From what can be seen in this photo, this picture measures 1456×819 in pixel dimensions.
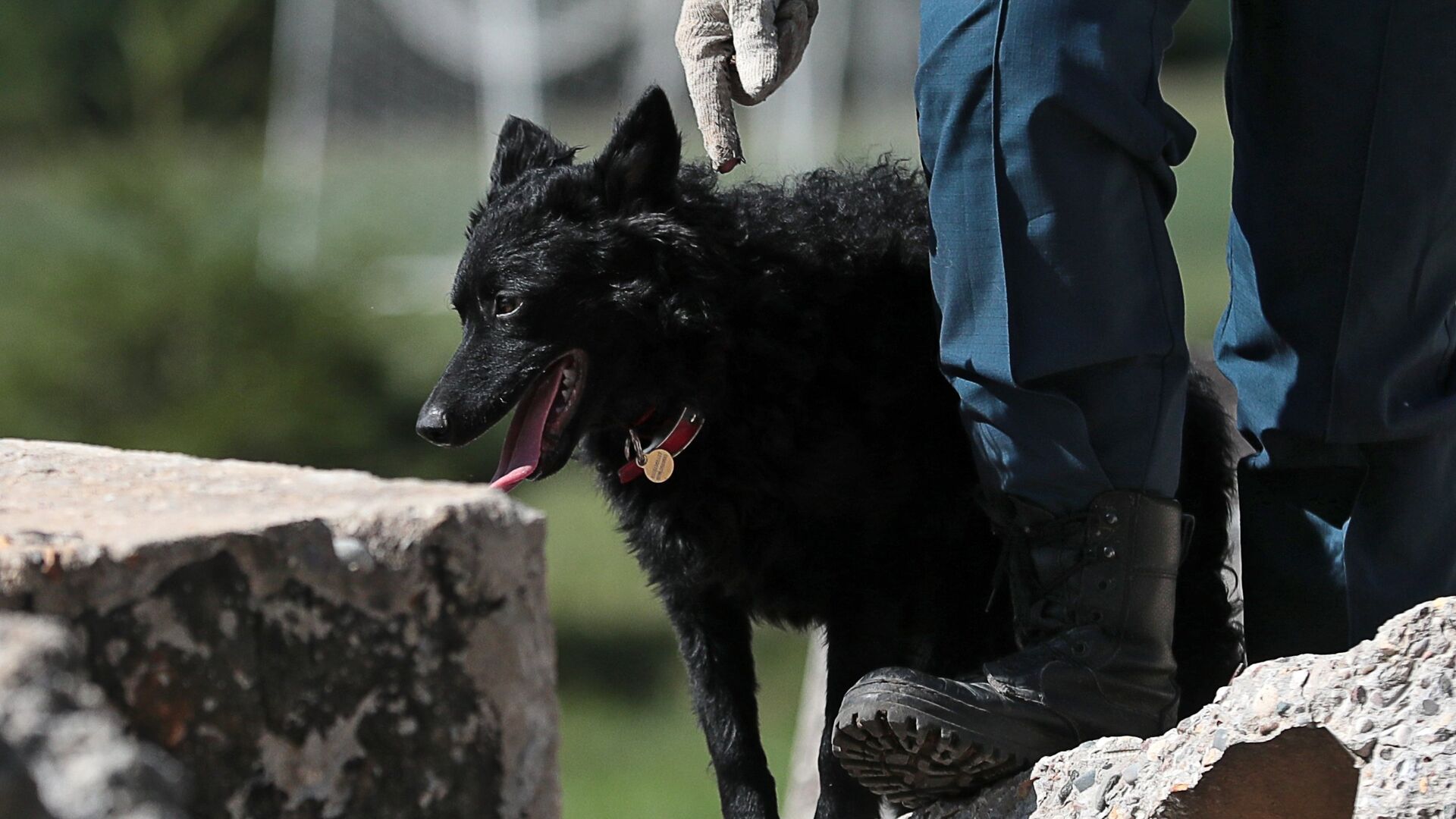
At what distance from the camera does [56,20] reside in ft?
36.7

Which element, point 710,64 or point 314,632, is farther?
point 710,64

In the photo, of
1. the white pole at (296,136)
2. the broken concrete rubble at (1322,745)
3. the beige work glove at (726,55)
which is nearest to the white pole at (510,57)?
the white pole at (296,136)

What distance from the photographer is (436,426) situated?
239 cm

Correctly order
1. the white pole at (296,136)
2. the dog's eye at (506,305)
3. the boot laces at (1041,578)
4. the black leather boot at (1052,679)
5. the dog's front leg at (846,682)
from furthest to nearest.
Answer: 1. the white pole at (296,136)
2. the dog's eye at (506,305)
3. the dog's front leg at (846,682)
4. the boot laces at (1041,578)
5. the black leather boot at (1052,679)

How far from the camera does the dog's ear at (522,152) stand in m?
2.66

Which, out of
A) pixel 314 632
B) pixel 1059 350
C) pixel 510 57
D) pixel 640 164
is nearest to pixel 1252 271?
pixel 1059 350

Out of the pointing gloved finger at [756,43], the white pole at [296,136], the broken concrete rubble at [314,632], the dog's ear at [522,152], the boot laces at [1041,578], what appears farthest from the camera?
the white pole at [296,136]

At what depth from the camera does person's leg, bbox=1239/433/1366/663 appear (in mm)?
2172

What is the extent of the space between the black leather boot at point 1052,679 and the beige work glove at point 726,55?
0.63 meters

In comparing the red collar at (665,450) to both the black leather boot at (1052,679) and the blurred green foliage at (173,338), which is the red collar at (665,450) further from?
the blurred green foliage at (173,338)

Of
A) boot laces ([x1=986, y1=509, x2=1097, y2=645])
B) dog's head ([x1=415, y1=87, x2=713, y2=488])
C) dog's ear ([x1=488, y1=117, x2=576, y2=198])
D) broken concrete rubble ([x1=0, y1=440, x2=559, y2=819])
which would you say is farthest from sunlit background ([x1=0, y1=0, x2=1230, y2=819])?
broken concrete rubble ([x1=0, y1=440, x2=559, y2=819])

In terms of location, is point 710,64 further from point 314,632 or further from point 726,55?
point 314,632

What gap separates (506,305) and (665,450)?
335mm

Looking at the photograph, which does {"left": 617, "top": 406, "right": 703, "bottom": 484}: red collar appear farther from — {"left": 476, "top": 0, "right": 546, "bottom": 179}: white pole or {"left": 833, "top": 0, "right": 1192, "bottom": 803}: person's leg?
{"left": 476, "top": 0, "right": 546, "bottom": 179}: white pole
